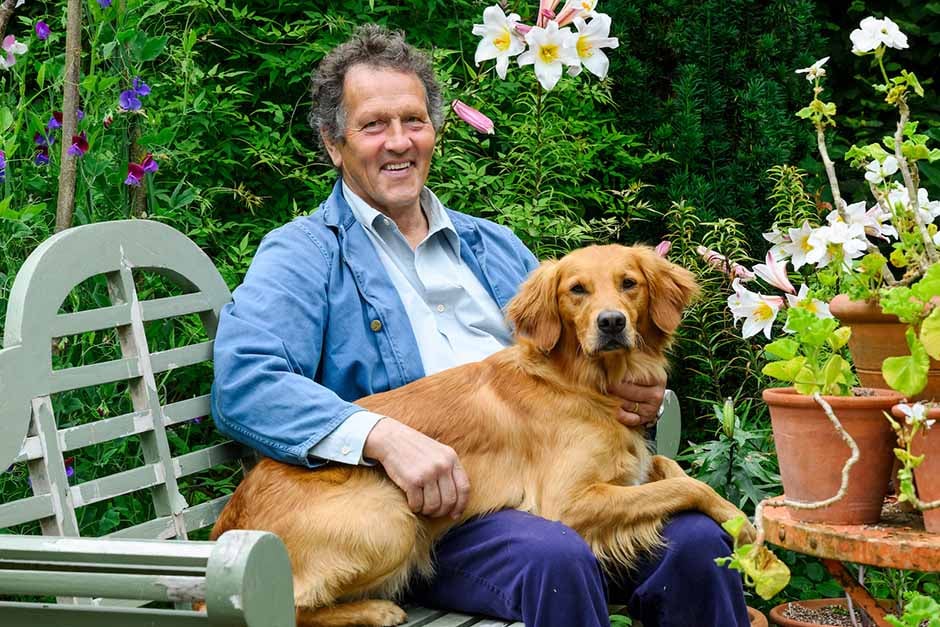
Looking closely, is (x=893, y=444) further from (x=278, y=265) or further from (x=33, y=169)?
(x=33, y=169)

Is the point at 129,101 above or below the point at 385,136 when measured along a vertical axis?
above

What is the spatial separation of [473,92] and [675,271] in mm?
1511

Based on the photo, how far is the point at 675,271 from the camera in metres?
3.04

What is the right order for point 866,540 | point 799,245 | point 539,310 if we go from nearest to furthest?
point 866,540 < point 799,245 < point 539,310

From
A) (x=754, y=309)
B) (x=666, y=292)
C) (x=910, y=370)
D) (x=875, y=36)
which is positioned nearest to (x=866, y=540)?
(x=910, y=370)

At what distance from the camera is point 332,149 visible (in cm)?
329

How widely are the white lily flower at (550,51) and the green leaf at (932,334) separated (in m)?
1.62

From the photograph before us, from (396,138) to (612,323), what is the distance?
0.77 metres

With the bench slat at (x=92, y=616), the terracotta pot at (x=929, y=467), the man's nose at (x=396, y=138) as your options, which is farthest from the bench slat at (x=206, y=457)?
the terracotta pot at (x=929, y=467)

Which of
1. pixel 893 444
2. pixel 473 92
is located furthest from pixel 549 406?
pixel 473 92

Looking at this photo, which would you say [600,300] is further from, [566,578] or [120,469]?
[120,469]

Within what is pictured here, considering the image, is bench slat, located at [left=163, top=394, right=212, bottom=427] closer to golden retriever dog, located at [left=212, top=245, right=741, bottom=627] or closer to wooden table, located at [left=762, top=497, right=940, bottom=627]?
golden retriever dog, located at [left=212, top=245, right=741, bottom=627]

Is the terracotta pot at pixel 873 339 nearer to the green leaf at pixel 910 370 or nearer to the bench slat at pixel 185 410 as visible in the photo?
the green leaf at pixel 910 370

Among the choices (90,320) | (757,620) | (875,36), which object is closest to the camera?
(875,36)
